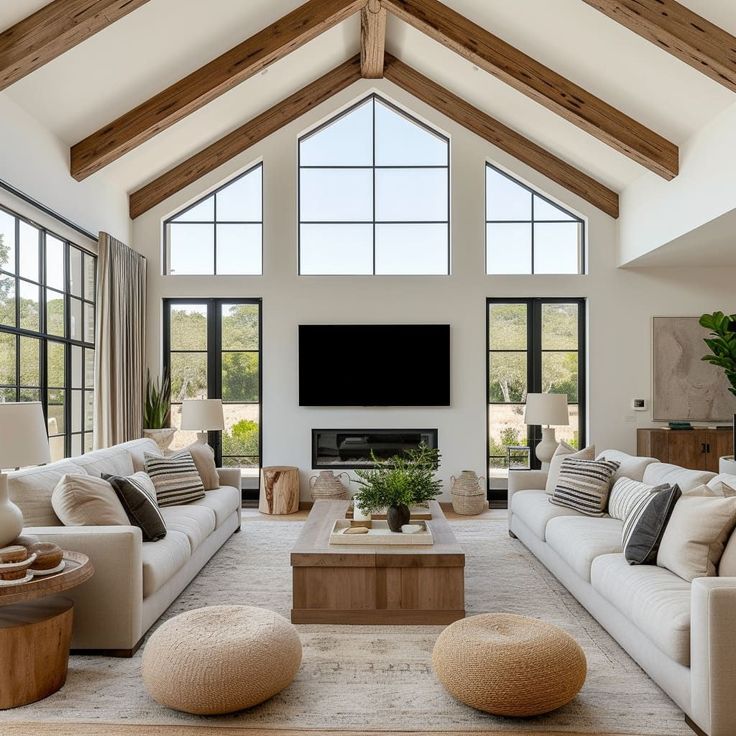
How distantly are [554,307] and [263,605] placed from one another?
4.71 m

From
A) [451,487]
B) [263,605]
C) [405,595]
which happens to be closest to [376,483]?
[405,595]

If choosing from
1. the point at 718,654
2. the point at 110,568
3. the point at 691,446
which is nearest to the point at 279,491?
the point at 110,568

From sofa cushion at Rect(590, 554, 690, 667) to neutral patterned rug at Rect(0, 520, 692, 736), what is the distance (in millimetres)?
250

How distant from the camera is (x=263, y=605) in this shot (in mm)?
3768

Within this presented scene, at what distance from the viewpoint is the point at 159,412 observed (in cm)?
681

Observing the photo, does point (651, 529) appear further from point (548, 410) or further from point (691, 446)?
point (691, 446)

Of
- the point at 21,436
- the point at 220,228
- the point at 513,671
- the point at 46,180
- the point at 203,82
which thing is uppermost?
the point at 203,82

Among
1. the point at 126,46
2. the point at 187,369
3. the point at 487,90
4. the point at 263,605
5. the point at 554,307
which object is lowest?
the point at 263,605

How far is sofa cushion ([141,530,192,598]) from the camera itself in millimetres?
3191

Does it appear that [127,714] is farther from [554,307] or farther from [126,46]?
[554,307]

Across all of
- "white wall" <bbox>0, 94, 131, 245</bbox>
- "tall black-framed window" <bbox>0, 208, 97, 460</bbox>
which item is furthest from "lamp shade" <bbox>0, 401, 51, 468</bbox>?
"white wall" <bbox>0, 94, 131, 245</bbox>

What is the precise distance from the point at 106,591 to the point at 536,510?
9.46 feet

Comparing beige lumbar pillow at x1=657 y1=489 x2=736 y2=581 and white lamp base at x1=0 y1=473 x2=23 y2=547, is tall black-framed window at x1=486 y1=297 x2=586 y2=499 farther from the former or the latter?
white lamp base at x1=0 y1=473 x2=23 y2=547

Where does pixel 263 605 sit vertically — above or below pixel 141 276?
below
